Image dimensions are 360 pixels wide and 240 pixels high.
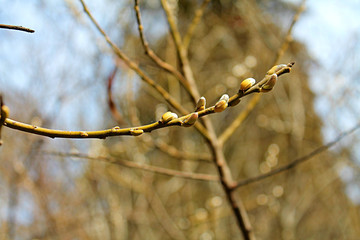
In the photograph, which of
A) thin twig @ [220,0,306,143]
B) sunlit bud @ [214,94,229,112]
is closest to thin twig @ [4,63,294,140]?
sunlit bud @ [214,94,229,112]

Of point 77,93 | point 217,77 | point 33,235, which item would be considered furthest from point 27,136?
point 217,77

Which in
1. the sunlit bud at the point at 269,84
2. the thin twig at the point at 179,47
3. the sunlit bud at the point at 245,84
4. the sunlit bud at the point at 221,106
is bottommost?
the sunlit bud at the point at 221,106

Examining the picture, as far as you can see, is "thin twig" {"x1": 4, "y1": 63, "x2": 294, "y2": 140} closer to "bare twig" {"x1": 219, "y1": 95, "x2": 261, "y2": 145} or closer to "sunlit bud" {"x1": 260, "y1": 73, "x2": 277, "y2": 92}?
"sunlit bud" {"x1": 260, "y1": 73, "x2": 277, "y2": 92}

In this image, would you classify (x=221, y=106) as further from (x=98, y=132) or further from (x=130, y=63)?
(x=130, y=63)

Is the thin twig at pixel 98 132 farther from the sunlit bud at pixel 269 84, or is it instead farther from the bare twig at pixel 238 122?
the bare twig at pixel 238 122

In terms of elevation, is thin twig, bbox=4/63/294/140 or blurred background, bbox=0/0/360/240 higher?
blurred background, bbox=0/0/360/240

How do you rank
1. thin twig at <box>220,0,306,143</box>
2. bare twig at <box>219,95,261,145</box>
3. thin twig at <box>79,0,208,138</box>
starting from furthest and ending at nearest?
1. bare twig at <box>219,95,261,145</box>
2. thin twig at <box>220,0,306,143</box>
3. thin twig at <box>79,0,208,138</box>

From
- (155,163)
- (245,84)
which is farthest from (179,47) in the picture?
(155,163)

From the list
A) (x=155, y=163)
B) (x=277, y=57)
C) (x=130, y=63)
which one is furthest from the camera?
(x=155, y=163)

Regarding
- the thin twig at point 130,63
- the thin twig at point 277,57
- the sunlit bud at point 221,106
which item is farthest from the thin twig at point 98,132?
the thin twig at point 277,57

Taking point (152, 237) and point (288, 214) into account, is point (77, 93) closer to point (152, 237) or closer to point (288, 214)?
point (152, 237)

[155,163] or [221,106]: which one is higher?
[155,163]
